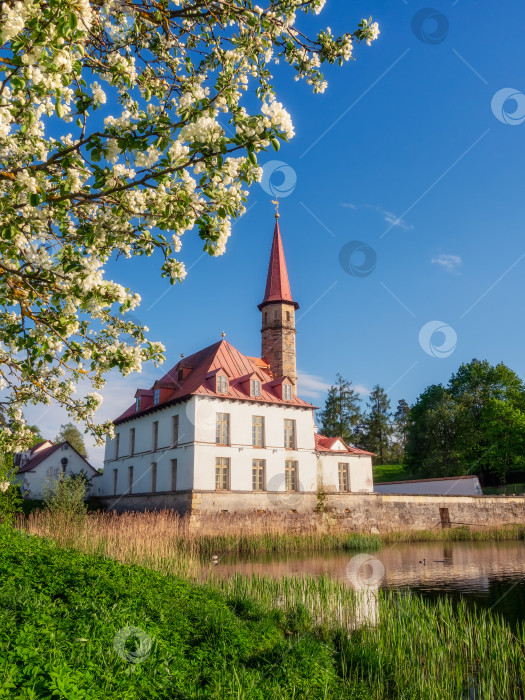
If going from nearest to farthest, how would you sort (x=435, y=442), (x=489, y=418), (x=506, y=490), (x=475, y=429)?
(x=506, y=490)
(x=489, y=418)
(x=475, y=429)
(x=435, y=442)

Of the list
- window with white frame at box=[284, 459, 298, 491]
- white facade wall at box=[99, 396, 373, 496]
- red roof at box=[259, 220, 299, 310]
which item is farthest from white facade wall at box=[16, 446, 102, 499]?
red roof at box=[259, 220, 299, 310]

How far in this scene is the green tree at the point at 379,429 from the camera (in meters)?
71.7

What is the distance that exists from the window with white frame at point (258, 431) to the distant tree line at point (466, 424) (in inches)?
1047

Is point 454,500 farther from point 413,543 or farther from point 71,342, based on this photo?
point 71,342

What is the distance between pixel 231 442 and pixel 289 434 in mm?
4575

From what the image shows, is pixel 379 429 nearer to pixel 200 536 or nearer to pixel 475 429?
pixel 475 429

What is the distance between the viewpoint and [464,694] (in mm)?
6477

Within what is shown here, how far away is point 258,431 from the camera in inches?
1250

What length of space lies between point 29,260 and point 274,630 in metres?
5.62

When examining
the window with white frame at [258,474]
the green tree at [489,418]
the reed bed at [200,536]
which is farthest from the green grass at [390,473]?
the window with white frame at [258,474]

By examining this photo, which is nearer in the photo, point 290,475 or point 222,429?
point 222,429

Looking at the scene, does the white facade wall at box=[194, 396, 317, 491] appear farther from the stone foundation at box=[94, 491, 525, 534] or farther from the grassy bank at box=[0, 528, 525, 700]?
the grassy bank at box=[0, 528, 525, 700]

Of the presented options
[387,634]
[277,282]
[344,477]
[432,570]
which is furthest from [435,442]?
[387,634]

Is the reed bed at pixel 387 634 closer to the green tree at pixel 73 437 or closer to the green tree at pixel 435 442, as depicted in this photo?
the green tree at pixel 435 442
